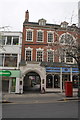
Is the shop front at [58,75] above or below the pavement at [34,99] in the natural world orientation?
above

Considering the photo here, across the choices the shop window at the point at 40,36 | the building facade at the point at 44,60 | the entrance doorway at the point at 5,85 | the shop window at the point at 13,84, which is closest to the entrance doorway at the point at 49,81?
the building facade at the point at 44,60

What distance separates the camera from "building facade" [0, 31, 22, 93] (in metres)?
19.8

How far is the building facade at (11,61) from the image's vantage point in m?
19.8

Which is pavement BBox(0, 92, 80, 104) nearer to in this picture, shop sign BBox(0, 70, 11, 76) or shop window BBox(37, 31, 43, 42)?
shop sign BBox(0, 70, 11, 76)

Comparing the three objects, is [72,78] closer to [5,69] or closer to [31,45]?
[31,45]

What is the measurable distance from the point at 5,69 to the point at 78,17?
12.2 meters

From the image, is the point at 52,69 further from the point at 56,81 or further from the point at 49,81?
the point at 56,81

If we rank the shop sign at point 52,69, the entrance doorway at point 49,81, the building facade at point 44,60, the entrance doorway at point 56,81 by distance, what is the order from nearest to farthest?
the building facade at point 44,60 → the shop sign at point 52,69 → the entrance doorway at point 49,81 → the entrance doorway at point 56,81

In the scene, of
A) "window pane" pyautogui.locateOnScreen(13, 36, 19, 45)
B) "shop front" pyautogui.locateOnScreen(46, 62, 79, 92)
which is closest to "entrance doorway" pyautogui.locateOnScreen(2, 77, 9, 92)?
"window pane" pyautogui.locateOnScreen(13, 36, 19, 45)

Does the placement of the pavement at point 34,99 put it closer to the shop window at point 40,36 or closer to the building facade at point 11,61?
the building facade at point 11,61

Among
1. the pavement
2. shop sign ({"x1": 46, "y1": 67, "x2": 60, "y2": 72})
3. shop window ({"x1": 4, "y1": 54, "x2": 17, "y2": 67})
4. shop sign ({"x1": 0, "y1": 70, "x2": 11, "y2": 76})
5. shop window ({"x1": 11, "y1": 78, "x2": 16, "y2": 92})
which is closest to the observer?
the pavement

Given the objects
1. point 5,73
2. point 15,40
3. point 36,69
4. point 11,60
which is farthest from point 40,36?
point 5,73

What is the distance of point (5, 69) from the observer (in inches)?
801

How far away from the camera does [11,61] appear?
21.2m
